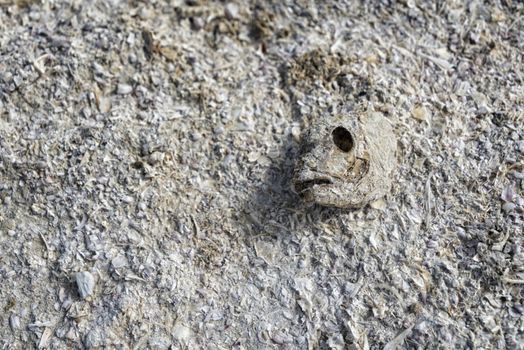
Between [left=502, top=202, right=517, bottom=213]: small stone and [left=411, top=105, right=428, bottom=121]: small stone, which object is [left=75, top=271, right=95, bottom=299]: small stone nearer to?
[left=411, top=105, right=428, bottom=121]: small stone

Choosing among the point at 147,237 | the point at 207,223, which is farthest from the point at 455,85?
the point at 147,237

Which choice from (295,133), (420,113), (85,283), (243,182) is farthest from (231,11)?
(85,283)

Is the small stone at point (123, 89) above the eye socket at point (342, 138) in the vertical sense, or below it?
below

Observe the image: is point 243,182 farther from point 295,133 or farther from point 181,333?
point 181,333

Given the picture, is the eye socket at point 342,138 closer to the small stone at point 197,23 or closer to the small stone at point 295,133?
the small stone at point 295,133

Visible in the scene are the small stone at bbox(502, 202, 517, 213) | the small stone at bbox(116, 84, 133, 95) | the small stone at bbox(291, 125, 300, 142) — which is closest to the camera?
the small stone at bbox(502, 202, 517, 213)

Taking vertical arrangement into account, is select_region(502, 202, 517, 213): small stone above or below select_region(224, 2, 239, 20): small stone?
below

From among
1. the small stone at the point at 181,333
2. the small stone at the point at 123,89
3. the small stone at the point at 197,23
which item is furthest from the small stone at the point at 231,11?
the small stone at the point at 181,333

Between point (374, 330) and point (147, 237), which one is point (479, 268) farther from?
point (147, 237)

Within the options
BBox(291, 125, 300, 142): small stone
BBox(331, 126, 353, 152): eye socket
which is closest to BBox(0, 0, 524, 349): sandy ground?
BBox(291, 125, 300, 142): small stone
